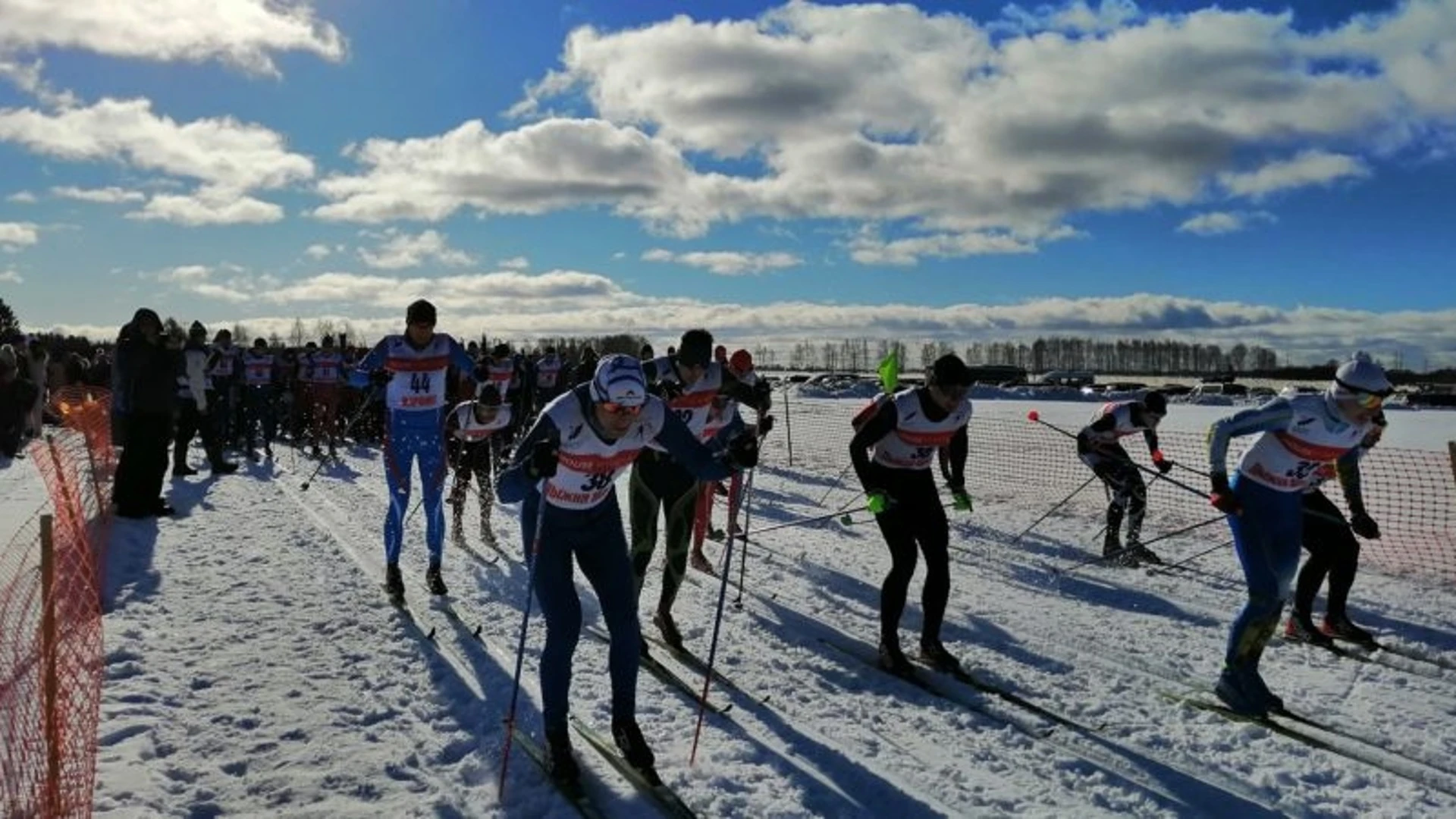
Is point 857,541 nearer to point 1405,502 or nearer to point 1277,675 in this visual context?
point 1277,675

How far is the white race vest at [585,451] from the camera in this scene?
466 centimetres

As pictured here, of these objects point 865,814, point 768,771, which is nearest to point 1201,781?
point 865,814

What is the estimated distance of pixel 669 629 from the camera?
668 centimetres

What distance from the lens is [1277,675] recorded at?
20.6 feet

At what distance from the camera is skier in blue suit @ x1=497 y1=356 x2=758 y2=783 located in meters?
4.61

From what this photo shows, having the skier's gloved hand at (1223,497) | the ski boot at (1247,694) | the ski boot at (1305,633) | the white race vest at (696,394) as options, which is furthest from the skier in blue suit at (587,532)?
the ski boot at (1305,633)

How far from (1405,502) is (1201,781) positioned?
11308mm

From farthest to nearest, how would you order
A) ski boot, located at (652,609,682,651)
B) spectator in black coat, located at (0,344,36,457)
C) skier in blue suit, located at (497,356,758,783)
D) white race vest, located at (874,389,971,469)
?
spectator in black coat, located at (0,344,36,457), ski boot, located at (652,609,682,651), white race vest, located at (874,389,971,469), skier in blue suit, located at (497,356,758,783)

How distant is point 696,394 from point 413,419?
223 centimetres

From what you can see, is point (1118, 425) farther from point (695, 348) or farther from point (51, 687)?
point (51, 687)

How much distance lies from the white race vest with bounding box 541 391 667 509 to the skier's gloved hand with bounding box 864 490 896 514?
1768 mm

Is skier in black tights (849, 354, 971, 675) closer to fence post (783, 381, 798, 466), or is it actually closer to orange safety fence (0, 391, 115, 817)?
orange safety fence (0, 391, 115, 817)

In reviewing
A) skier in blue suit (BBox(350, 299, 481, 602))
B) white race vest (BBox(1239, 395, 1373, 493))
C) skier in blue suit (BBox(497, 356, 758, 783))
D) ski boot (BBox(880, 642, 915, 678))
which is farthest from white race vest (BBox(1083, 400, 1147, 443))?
skier in blue suit (BBox(497, 356, 758, 783))

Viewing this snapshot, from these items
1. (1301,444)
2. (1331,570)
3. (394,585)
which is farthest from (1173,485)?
(394,585)
